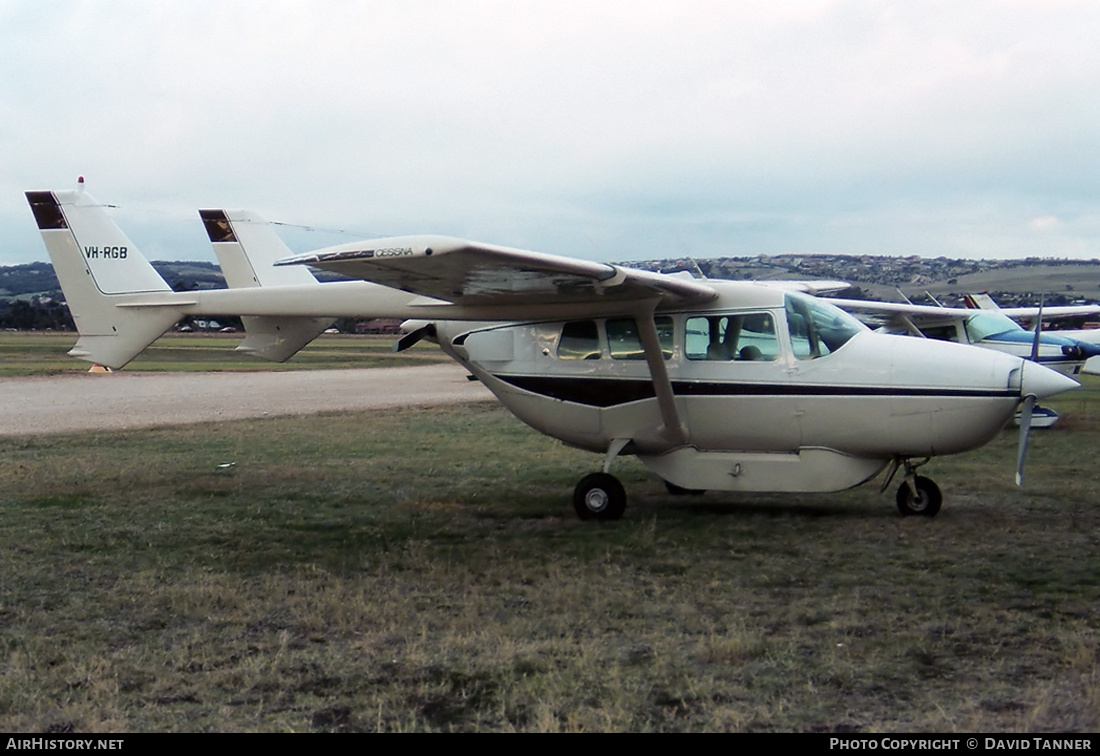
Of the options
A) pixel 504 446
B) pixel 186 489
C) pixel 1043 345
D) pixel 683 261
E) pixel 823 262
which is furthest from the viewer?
pixel 823 262

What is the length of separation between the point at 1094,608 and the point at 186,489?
9.07 meters

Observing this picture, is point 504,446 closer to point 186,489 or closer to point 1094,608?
point 186,489

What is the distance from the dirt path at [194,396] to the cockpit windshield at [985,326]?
11.9m

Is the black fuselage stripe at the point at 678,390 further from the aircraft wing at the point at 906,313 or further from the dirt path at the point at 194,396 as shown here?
the dirt path at the point at 194,396

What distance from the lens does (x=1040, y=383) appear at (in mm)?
8055

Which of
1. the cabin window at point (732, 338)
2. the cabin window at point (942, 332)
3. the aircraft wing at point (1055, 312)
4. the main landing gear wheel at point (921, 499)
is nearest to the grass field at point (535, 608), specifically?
the main landing gear wheel at point (921, 499)

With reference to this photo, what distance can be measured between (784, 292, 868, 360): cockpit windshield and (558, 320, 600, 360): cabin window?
188 centimetres

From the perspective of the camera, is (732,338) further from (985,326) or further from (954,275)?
(954,275)

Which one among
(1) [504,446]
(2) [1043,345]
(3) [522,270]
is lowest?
(1) [504,446]

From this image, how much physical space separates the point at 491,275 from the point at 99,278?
6.32 metres

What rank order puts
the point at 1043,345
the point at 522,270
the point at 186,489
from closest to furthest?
the point at 522,270
the point at 186,489
the point at 1043,345

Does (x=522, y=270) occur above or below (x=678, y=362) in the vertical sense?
above

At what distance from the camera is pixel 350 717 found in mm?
4348

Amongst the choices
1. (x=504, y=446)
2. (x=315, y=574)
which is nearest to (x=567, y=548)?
(x=315, y=574)
